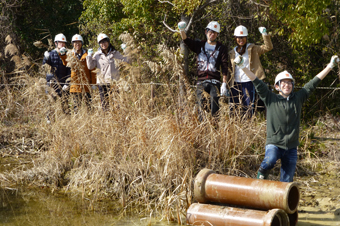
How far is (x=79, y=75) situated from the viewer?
7.24 meters

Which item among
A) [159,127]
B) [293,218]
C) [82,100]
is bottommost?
[293,218]

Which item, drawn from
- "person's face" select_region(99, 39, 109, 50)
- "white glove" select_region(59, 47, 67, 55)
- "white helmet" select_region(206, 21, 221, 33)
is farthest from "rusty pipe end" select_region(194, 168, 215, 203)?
"white glove" select_region(59, 47, 67, 55)

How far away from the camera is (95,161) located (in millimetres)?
5871

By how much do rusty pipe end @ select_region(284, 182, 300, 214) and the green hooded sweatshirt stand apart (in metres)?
0.49

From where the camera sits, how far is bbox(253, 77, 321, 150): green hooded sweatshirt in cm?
466

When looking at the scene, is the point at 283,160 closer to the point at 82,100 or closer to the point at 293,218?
the point at 293,218

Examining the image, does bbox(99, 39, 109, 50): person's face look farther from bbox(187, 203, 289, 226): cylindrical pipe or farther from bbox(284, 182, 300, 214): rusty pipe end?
bbox(284, 182, 300, 214): rusty pipe end

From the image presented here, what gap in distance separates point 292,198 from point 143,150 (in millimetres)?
1958

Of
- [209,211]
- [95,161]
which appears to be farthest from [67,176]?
[209,211]

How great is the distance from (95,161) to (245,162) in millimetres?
2043

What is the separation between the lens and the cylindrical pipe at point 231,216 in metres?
4.08

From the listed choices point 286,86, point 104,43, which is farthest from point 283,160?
point 104,43

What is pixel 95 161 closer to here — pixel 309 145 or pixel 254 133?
pixel 254 133

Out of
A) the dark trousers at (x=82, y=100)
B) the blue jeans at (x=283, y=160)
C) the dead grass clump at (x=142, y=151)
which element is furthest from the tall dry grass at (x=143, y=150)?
the blue jeans at (x=283, y=160)
